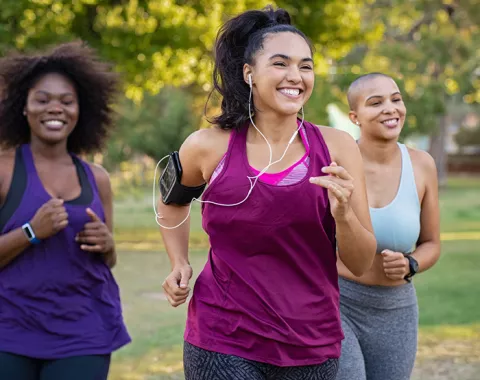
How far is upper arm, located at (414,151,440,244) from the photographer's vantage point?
4.01 metres

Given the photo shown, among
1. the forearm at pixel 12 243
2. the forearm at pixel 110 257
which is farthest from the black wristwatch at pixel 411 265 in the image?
the forearm at pixel 12 243

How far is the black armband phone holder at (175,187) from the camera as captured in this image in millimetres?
3129

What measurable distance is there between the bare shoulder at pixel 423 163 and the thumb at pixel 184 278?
1377 mm

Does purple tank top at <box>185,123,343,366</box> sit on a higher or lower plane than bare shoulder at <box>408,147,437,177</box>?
lower

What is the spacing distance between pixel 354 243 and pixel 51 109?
1.81m

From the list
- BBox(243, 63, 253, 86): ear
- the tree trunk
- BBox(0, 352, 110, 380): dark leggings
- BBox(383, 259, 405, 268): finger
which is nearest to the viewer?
BBox(243, 63, 253, 86): ear

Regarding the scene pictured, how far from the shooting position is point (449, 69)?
33531mm

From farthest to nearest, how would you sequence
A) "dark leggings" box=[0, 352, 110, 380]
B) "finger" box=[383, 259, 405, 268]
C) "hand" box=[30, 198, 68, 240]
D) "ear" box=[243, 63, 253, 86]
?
"finger" box=[383, 259, 405, 268]
"hand" box=[30, 198, 68, 240]
"dark leggings" box=[0, 352, 110, 380]
"ear" box=[243, 63, 253, 86]

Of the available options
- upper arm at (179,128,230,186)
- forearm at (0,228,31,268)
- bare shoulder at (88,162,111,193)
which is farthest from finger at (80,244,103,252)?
upper arm at (179,128,230,186)

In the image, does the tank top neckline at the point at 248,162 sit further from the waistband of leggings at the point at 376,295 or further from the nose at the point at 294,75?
the waistband of leggings at the point at 376,295

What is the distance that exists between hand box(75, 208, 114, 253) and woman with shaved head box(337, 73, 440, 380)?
3.51 feet

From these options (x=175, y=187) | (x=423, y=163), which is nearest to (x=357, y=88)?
(x=423, y=163)

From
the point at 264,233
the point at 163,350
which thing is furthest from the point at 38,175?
the point at 163,350

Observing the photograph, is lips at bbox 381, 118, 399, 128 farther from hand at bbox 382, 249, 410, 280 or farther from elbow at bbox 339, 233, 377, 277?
elbow at bbox 339, 233, 377, 277
